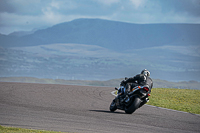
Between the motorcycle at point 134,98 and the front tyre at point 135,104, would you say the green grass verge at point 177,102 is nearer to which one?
the motorcycle at point 134,98

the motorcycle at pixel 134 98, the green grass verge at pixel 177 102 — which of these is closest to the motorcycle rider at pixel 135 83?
the motorcycle at pixel 134 98

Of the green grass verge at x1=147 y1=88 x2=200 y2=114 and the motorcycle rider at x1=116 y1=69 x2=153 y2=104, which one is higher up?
the motorcycle rider at x1=116 y1=69 x2=153 y2=104

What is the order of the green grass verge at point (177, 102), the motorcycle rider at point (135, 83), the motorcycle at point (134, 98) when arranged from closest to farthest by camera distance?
the motorcycle at point (134, 98), the motorcycle rider at point (135, 83), the green grass verge at point (177, 102)

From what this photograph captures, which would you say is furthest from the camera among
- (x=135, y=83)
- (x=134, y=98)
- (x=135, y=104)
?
(x=135, y=83)

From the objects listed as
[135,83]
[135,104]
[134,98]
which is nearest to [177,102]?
[135,83]

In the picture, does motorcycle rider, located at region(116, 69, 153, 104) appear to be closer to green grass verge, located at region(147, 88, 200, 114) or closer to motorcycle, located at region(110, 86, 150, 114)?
motorcycle, located at region(110, 86, 150, 114)

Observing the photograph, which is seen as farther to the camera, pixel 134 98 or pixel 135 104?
pixel 134 98

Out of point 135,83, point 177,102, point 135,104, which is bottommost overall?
point 135,104

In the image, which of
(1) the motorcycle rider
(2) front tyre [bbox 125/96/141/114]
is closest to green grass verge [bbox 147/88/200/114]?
(1) the motorcycle rider

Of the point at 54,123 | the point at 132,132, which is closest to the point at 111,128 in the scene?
the point at 132,132

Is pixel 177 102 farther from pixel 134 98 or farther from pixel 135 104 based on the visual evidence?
pixel 135 104

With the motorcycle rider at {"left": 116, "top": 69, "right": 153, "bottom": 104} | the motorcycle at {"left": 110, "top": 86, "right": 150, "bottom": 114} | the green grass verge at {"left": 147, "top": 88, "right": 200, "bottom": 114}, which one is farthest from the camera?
the green grass verge at {"left": 147, "top": 88, "right": 200, "bottom": 114}

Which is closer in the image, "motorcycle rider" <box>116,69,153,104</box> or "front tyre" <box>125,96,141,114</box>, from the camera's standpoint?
"front tyre" <box>125,96,141,114</box>

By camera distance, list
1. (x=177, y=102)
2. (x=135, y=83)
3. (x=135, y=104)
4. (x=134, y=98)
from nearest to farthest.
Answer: (x=135, y=104), (x=134, y=98), (x=135, y=83), (x=177, y=102)
